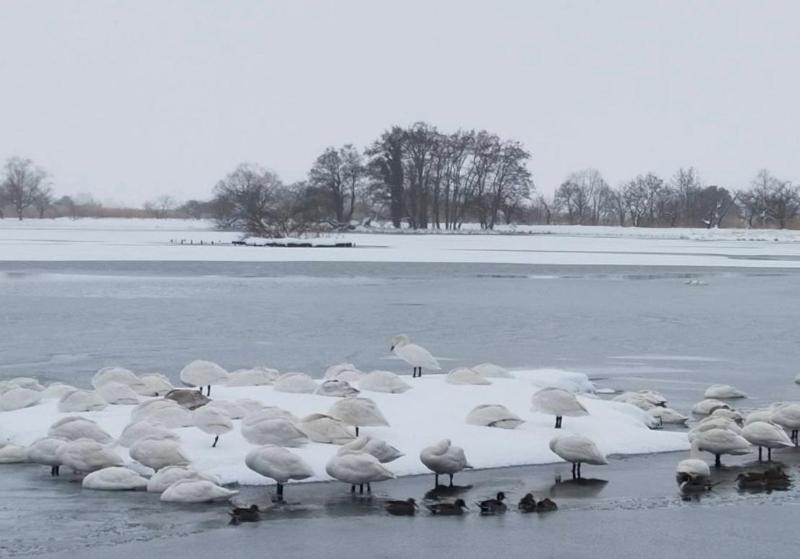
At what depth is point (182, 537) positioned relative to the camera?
8.12 metres

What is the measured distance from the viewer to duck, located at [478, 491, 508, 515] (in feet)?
29.3

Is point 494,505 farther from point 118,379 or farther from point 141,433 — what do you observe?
point 118,379

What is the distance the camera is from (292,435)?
10461 millimetres

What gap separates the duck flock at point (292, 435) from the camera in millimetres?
9531

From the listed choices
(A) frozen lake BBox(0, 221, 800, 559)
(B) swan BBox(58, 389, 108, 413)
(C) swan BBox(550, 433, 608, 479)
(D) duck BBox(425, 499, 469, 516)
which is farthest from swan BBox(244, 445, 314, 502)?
(B) swan BBox(58, 389, 108, 413)

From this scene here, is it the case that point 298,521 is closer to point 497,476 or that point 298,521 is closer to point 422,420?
point 497,476

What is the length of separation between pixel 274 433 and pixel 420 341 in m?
10.2

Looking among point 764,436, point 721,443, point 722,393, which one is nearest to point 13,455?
A: point 721,443

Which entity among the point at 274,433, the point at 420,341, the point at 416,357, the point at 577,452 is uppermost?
the point at 416,357

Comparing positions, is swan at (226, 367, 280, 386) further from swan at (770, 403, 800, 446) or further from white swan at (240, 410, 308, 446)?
swan at (770, 403, 800, 446)

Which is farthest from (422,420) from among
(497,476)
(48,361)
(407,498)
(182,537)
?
(48,361)

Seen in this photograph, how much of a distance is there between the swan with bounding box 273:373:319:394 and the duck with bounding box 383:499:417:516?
13.4 ft

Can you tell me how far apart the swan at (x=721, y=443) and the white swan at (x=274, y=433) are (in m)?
3.76

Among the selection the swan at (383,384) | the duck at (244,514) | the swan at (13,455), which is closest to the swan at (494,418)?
the swan at (383,384)
